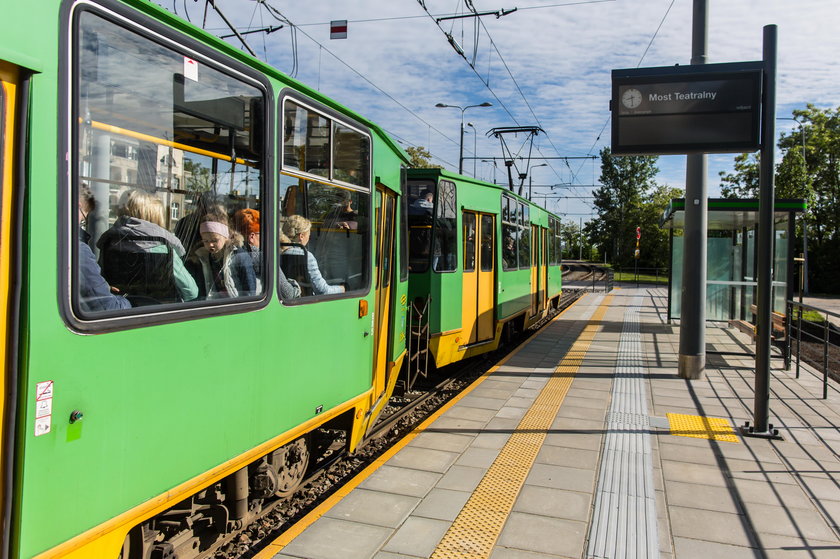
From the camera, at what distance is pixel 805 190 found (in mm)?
30781

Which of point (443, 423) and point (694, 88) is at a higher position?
point (694, 88)

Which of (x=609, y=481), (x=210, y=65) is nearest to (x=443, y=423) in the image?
(x=609, y=481)

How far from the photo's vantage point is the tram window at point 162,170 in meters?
2.36

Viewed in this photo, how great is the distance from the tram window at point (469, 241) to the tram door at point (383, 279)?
3.02 m

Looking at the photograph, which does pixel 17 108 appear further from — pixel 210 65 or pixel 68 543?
pixel 68 543

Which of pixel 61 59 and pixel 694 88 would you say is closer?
pixel 61 59

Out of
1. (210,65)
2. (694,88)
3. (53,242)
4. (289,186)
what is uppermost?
(694,88)

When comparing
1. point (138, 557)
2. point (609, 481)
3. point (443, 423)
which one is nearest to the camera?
point (138, 557)

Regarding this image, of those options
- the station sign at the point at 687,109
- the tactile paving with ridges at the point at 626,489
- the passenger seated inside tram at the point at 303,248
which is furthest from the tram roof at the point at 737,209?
the passenger seated inside tram at the point at 303,248

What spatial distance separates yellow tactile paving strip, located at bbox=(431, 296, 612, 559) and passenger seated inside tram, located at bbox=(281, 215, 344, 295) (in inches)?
65.8

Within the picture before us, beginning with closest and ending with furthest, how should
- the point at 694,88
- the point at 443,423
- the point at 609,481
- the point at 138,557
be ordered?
the point at 138,557 < the point at 609,481 < the point at 443,423 < the point at 694,88

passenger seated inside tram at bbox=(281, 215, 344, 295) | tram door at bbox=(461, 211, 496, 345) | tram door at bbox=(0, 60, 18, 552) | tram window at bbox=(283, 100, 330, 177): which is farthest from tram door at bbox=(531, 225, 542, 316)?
tram door at bbox=(0, 60, 18, 552)

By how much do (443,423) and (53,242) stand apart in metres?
4.65

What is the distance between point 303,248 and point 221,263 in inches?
31.2
